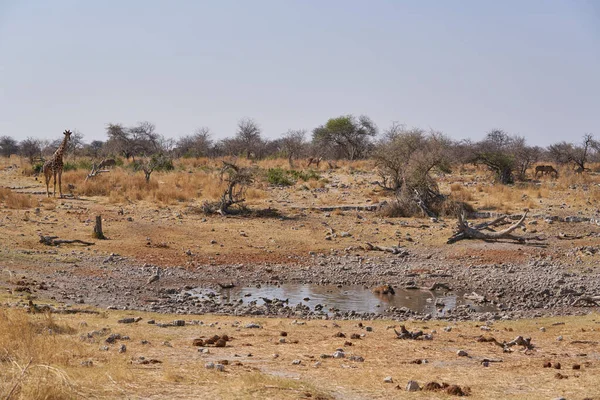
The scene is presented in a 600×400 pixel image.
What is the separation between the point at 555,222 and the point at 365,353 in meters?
16.7

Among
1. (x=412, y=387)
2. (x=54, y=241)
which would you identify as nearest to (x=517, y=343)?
(x=412, y=387)

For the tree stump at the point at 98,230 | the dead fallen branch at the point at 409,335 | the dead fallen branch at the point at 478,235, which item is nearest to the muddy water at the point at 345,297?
the dead fallen branch at the point at 409,335

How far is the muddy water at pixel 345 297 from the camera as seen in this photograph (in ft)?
48.5

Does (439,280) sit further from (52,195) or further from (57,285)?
(52,195)

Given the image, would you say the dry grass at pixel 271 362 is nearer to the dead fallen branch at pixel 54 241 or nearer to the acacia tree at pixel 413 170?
the dead fallen branch at pixel 54 241

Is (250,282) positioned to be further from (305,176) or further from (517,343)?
(305,176)

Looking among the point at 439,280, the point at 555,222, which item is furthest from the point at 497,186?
the point at 439,280

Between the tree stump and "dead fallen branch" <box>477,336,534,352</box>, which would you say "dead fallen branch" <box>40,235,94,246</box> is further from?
"dead fallen branch" <box>477,336,534,352</box>

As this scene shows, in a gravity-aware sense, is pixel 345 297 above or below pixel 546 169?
below

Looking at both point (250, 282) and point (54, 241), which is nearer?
point (250, 282)

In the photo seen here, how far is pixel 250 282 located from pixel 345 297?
2.70m

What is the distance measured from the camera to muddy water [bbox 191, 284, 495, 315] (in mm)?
14781

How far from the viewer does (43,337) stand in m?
8.63

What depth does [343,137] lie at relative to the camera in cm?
6512
